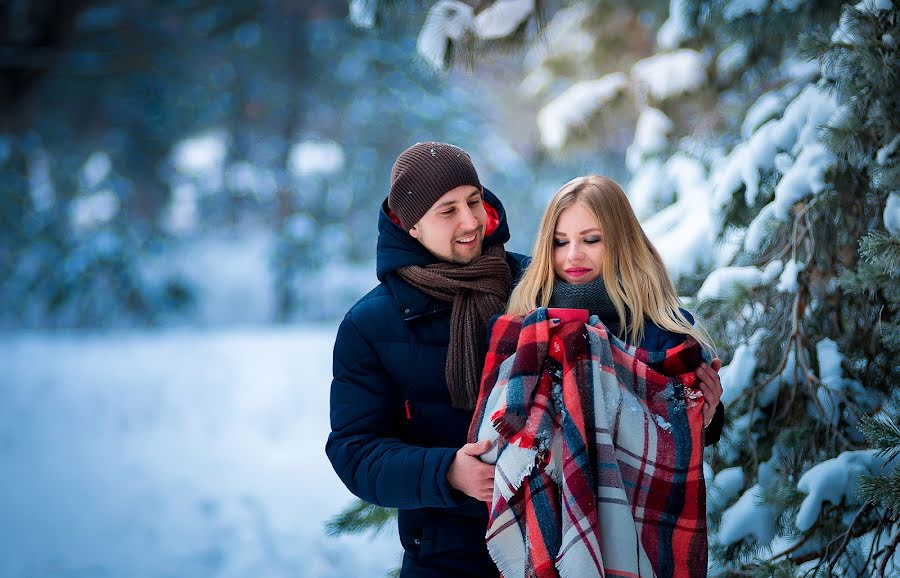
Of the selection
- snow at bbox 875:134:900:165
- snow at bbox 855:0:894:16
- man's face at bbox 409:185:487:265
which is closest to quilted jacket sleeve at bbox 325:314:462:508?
man's face at bbox 409:185:487:265

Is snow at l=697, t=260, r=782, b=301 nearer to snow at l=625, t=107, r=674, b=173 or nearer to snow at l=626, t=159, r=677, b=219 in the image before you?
snow at l=626, t=159, r=677, b=219

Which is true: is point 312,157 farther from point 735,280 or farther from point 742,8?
point 735,280

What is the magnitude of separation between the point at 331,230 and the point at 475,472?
10.5 meters

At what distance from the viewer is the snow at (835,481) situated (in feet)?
7.61

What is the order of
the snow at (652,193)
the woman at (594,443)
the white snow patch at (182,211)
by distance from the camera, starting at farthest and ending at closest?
1. the white snow patch at (182,211)
2. the snow at (652,193)
3. the woman at (594,443)

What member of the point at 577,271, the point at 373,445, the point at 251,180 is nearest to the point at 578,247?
the point at 577,271

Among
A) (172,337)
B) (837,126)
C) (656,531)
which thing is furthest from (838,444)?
(172,337)

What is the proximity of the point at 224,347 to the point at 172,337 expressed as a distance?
118 centimetres

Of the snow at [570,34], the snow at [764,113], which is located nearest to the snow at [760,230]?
the snow at [764,113]

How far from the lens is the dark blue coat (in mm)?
1923

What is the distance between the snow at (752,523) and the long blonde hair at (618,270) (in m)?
0.88

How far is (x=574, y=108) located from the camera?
15.7 ft

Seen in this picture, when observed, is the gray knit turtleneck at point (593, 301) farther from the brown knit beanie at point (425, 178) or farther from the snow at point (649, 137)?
the snow at point (649, 137)

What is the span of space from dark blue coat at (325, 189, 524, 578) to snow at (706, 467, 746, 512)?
3.40 feet
